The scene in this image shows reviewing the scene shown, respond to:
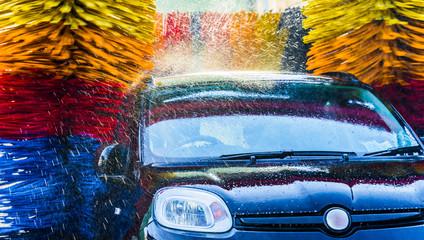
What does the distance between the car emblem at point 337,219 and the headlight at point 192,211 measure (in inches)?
16.6

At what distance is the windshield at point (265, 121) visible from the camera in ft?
11.0

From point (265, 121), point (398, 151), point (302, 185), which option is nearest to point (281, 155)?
point (265, 121)

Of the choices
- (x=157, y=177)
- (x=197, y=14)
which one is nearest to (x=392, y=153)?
(x=157, y=177)

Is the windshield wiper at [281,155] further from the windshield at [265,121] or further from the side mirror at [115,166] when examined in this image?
the side mirror at [115,166]

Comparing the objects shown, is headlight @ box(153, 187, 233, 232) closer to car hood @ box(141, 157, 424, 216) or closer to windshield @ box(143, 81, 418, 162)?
car hood @ box(141, 157, 424, 216)

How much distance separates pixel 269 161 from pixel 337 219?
A: 0.69 meters

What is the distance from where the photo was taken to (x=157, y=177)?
9.45 feet

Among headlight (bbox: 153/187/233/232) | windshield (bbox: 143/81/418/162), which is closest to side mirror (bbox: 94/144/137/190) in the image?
windshield (bbox: 143/81/418/162)

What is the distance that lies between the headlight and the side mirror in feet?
1.63

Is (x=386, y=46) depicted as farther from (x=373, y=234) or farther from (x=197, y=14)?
(x=197, y=14)

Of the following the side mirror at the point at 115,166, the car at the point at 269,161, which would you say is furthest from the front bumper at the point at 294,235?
the side mirror at the point at 115,166

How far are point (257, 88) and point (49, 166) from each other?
1.56 metres

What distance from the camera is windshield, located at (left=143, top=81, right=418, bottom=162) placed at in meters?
3.34

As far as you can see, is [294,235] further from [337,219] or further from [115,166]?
[115,166]
